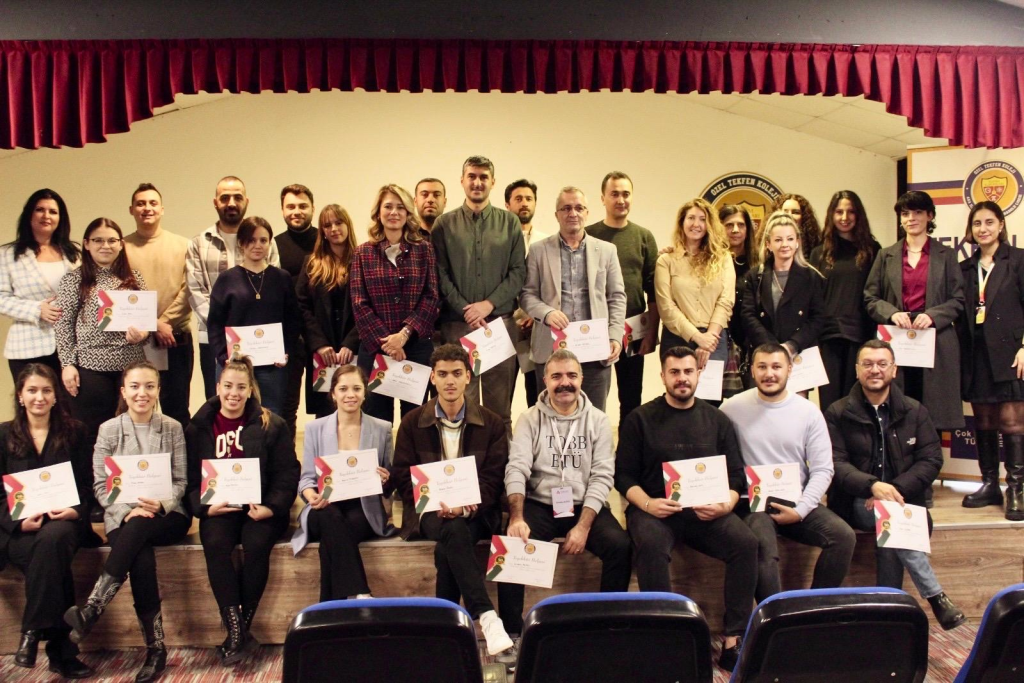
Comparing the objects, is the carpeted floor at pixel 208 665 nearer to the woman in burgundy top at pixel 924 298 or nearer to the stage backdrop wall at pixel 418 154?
the woman in burgundy top at pixel 924 298

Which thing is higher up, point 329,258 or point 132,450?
point 329,258

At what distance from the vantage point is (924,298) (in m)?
4.11

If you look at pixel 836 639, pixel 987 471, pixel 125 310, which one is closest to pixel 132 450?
pixel 125 310

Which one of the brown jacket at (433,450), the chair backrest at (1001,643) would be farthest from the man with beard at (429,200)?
the chair backrest at (1001,643)

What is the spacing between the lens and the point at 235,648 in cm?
322

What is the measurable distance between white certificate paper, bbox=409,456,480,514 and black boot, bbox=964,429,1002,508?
2.39 meters

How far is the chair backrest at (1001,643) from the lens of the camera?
1.72 m

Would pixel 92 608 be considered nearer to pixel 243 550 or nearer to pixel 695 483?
pixel 243 550

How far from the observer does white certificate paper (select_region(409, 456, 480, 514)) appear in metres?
3.26

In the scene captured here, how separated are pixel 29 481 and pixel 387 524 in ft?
4.48

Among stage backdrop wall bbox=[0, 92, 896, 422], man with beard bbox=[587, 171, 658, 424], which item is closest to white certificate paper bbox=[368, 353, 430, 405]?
man with beard bbox=[587, 171, 658, 424]

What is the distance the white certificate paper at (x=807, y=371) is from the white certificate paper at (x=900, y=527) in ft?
2.65

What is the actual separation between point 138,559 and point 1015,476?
375 centimetres

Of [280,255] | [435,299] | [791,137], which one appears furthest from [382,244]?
[791,137]
